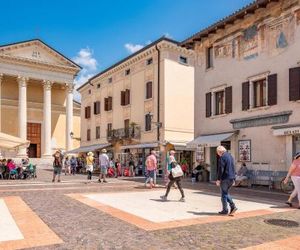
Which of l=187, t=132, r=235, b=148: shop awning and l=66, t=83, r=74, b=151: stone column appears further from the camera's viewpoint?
l=66, t=83, r=74, b=151: stone column

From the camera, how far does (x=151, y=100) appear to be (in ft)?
93.9

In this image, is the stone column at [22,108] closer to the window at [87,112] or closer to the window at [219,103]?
the window at [87,112]

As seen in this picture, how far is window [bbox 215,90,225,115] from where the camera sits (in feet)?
65.5

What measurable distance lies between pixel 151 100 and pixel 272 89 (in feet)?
43.7

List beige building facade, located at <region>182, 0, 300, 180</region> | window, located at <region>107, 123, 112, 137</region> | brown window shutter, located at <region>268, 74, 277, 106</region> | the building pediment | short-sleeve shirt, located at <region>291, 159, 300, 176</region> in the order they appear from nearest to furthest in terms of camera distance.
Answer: short-sleeve shirt, located at <region>291, 159, 300, 176</region>, beige building facade, located at <region>182, 0, 300, 180</region>, brown window shutter, located at <region>268, 74, 277, 106</region>, window, located at <region>107, 123, 112, 137</region>, the building pediment

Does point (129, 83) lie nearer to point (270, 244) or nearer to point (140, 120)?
point (140, 120)

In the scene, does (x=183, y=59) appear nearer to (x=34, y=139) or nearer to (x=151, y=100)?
(x=151, y=100)

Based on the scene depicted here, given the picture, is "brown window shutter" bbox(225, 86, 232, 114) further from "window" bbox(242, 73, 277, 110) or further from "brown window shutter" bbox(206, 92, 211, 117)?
"brown window shutter" bbox(206, 92, 211, 117)

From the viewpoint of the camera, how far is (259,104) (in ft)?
57.6

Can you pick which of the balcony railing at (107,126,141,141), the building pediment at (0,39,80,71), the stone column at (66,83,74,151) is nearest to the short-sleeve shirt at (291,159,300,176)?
the balcony railing at (107,126,141,141)

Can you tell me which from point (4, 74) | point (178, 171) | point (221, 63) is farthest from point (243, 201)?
point (4, 74)

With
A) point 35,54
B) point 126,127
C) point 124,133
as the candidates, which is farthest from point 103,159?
point 35,54

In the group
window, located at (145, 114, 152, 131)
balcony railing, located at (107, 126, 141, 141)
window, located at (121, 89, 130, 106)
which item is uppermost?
window, located at (121, 89, 130, 106)

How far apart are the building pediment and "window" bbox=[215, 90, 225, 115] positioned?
99.9 ft
